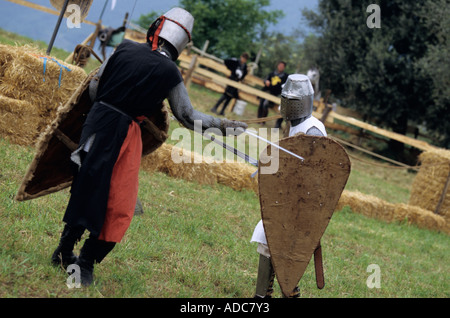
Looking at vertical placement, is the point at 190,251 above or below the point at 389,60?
below

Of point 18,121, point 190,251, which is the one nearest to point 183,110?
point 190,251

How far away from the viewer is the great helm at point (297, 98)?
12.6ft

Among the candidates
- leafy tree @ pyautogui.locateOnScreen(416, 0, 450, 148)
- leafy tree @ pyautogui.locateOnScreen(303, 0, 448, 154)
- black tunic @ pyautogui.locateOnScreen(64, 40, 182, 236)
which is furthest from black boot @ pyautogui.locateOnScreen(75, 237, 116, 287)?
leafy tree @ pyautogui.locateOnScreen(303, 0, 448, 154)

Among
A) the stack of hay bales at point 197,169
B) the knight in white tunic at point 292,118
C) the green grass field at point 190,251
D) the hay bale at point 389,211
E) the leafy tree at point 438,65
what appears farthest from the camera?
the leafy tree at point 438,65

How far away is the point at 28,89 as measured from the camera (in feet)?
21.5

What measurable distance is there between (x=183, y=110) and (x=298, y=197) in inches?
38.8

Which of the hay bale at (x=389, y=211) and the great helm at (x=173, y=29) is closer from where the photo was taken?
the great helm at (x=173, y=29)

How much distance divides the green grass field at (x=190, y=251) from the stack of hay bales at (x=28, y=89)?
0.90 feet

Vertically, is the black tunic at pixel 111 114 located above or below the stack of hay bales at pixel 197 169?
above

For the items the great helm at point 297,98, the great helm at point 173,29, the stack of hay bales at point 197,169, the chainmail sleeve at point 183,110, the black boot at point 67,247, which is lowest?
the stack of hay bales at point 197,169

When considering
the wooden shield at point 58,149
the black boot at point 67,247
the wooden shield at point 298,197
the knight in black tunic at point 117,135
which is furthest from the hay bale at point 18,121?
the wooden shield at point 298,197

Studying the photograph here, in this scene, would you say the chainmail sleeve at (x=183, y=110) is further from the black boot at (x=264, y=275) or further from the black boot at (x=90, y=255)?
the black boot at (x=264, y=275)

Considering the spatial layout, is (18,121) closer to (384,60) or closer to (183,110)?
(183,110)

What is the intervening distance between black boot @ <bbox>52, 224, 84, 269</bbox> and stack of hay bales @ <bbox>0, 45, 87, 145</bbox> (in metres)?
3.32
